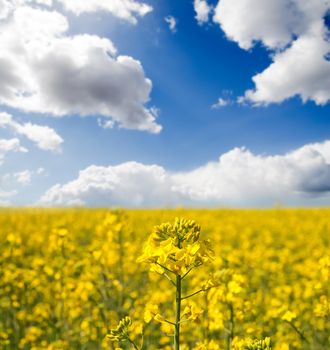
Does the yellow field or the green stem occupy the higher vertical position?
the green stem

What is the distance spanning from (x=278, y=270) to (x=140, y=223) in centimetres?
1135

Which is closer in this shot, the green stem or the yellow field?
the green stem

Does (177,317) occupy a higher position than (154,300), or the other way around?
(177,317)

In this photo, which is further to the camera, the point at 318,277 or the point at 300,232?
the point at 300,232

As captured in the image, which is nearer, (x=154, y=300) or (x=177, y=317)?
(x=177, y=317)

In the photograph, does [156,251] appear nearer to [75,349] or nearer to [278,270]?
[75,349]

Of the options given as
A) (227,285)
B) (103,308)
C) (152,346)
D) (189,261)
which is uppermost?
(189,261)

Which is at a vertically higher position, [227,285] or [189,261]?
[189,261]

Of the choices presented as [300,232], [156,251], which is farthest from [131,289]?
[300,232]

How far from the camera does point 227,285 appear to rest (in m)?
3.79

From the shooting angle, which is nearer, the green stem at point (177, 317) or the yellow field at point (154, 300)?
the green stem at point (177, 317)

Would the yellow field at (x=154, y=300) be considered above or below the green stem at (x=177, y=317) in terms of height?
below

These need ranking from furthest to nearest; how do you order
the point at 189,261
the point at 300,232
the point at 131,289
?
1. the point at 300,232
2. the point at 131,289
3. the point at 189,261

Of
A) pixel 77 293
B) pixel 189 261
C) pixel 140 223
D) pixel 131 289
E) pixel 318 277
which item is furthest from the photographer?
pixel 140 223
